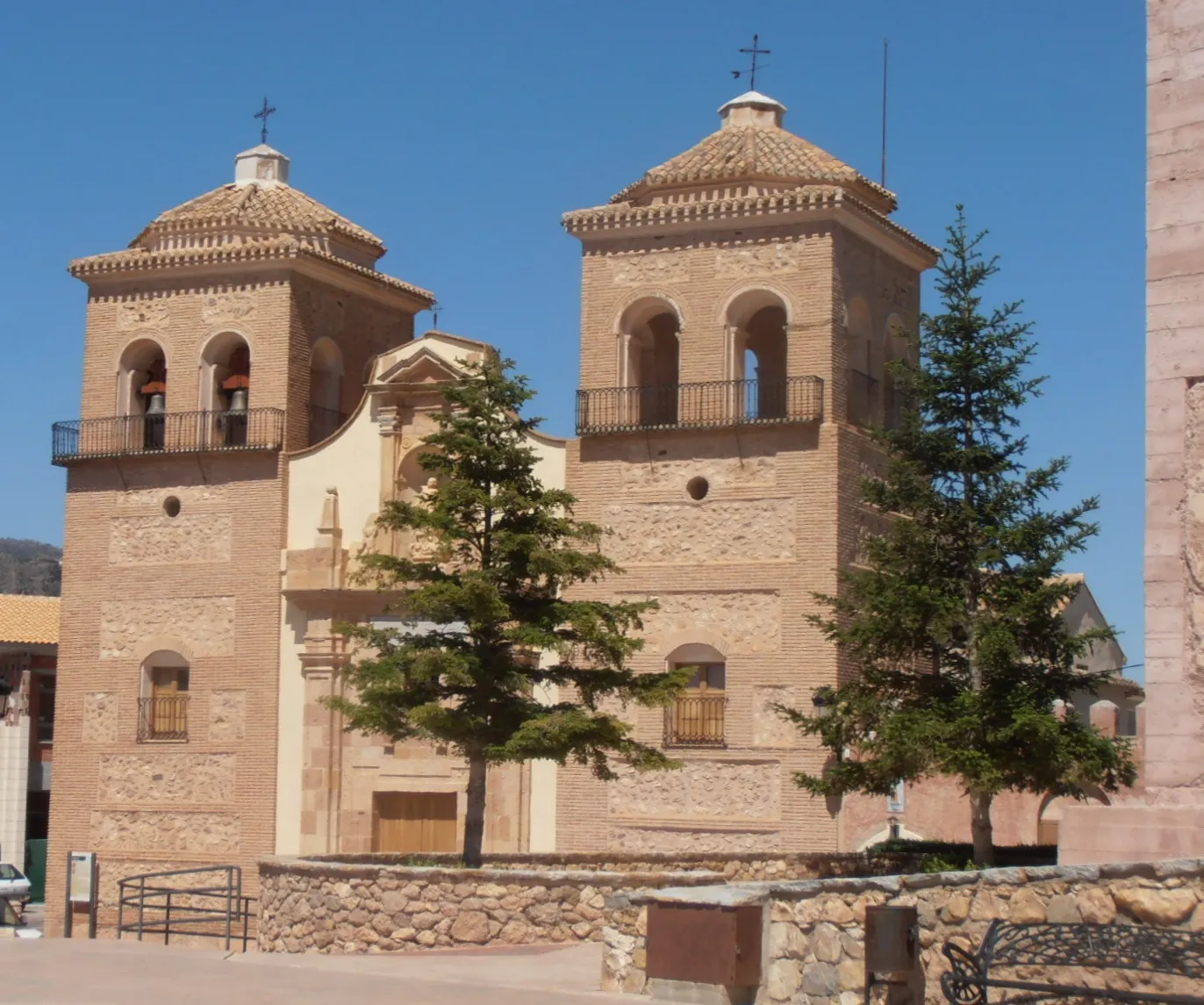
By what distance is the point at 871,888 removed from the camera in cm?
1248

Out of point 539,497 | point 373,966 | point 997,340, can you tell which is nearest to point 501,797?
point 539,497

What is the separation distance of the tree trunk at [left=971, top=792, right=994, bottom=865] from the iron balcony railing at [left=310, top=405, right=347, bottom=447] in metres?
13.4

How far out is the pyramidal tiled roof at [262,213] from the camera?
107 ft

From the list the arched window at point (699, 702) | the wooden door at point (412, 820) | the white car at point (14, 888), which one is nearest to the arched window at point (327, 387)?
the wooden door at point (412, 820)

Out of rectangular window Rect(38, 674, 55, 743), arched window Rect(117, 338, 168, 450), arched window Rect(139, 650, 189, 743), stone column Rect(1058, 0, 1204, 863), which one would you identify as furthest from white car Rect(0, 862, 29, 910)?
stone column Rect(1058, 0, 1204, 863)

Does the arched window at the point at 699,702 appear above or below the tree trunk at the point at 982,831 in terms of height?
above

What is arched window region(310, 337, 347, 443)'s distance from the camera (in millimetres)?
33031

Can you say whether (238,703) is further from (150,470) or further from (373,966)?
(373,966)

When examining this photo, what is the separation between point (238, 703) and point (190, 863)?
97.5 inches

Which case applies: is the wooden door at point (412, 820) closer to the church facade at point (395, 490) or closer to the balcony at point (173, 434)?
the church facade at point (395, 490)

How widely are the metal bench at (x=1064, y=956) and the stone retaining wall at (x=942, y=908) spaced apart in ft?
1.67

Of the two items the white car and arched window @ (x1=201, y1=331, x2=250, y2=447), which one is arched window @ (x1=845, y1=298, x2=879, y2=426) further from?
the white car

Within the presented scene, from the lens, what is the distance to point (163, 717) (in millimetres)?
31562

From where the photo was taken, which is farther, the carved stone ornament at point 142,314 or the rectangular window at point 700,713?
the carved stone ornament at point 142,314
